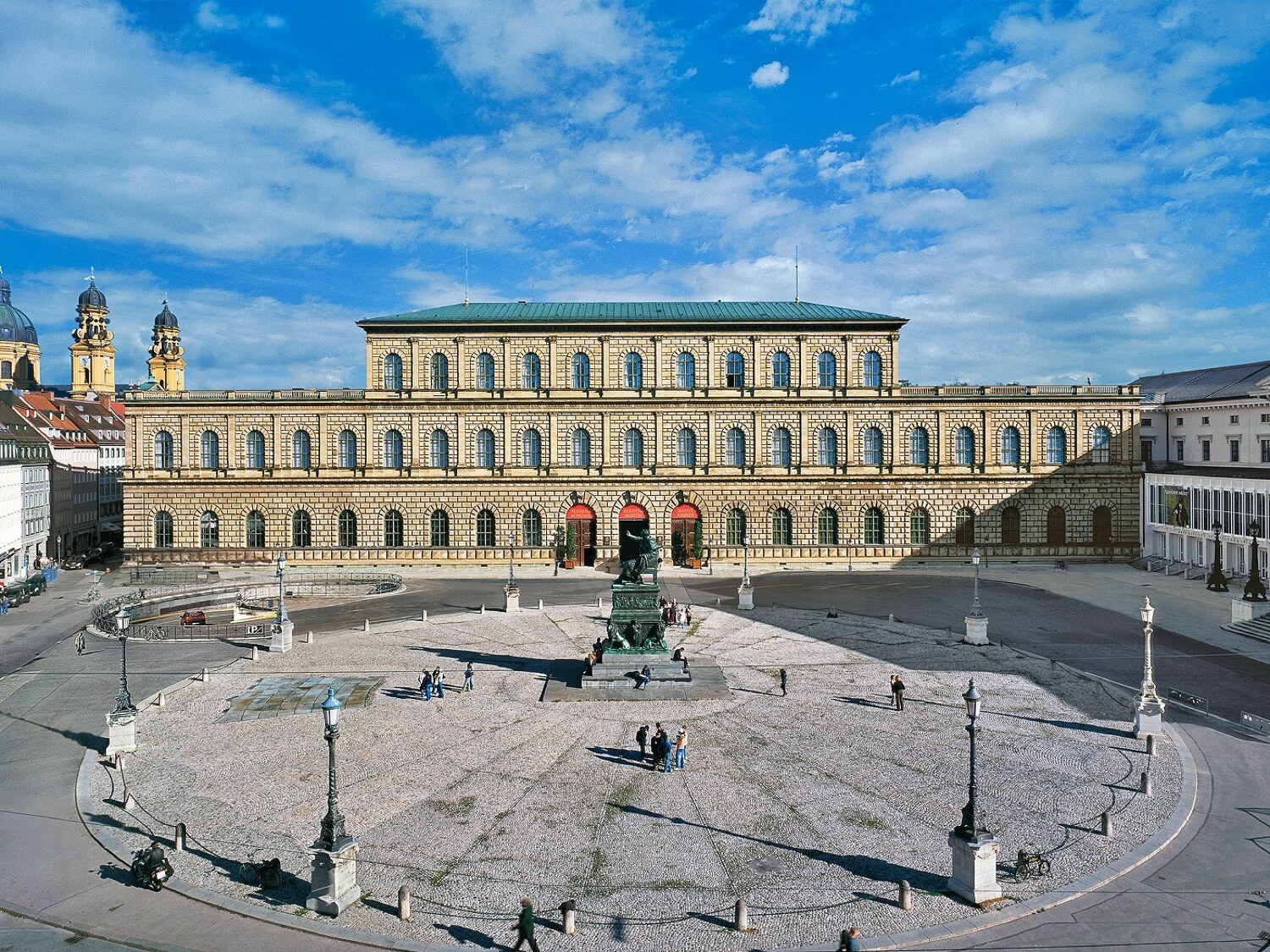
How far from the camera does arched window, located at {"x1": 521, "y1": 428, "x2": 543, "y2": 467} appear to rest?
7062 cm

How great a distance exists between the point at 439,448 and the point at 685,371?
22251mm

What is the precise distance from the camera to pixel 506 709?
99.0 ft

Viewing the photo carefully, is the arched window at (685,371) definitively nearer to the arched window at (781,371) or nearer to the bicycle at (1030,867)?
the arched window at (781,371)

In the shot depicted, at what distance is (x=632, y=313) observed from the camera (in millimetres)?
72812

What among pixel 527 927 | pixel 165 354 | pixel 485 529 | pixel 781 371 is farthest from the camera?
pixel 165 354

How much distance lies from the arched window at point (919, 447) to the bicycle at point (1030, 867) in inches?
2174

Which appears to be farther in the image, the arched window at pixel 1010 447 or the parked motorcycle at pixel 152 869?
the arched window at pixel 1010 447

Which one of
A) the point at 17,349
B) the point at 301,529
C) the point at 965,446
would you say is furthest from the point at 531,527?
the point at 17,349

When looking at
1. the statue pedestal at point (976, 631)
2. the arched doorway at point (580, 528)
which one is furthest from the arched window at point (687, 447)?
the statue pedestal at point (976, 631)

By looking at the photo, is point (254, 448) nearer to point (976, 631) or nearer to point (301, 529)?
point (301, 529)

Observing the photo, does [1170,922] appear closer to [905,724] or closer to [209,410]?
[905,724]

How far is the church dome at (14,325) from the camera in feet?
461

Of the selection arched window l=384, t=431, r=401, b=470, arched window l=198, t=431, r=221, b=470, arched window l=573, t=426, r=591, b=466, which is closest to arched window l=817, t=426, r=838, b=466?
arched window l=573, t=426, r=591, b=466

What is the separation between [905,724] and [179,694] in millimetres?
27616
